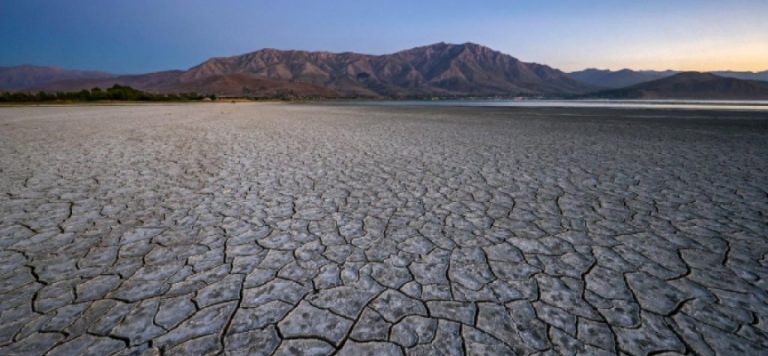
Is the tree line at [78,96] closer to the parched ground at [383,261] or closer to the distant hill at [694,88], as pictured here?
the parched ground at [383,261]

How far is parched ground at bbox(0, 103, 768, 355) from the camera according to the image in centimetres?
162

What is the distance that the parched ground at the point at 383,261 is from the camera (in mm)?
1622

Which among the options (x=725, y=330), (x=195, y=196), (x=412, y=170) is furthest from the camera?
(x=412, y=170)

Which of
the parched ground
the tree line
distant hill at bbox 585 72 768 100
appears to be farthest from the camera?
distant hill at bbox 585 72 768 100

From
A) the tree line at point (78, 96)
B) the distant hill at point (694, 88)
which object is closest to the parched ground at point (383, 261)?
the tree line at point (78, 96)

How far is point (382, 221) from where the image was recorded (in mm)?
3154

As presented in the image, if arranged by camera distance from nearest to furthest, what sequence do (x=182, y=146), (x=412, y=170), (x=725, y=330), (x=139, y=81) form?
1. (x=725, y=330)
2. (x=412, y=170)
3. (x=182, y=146)
4. (x=139, y=81)

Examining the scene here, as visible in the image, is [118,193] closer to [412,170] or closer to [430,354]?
[412,170]

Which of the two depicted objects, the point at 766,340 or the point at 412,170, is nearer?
the point at 766,340

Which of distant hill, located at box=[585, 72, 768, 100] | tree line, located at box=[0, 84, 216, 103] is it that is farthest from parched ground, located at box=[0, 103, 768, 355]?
distant hill, located at box=[585, 72, 768, 100]

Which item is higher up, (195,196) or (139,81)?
(139,81)

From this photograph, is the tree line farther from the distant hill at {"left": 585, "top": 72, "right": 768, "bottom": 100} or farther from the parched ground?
the distant hill at {"left": 585, "top": 72, "right": 768, "bottom": 100}

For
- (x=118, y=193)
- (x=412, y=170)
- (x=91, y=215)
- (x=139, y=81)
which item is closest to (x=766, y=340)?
(x=412, y=170)

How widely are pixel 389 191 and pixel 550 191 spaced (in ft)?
6.38
